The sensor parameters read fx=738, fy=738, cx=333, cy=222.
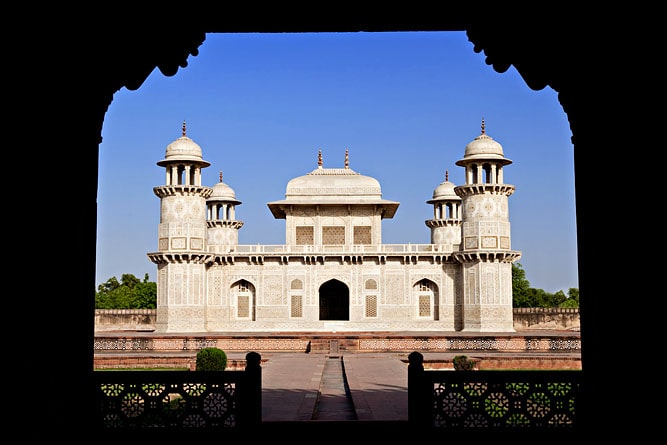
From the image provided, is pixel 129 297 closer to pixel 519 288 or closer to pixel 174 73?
pixel 519 288

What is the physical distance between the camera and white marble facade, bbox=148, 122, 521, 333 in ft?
87.5

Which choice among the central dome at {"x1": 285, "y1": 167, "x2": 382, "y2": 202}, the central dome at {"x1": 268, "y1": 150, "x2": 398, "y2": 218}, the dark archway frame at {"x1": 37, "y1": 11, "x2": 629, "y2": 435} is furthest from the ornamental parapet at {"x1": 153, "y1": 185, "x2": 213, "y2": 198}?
the dark archway frame at {"x1": 37, "y1": 11, "x2": 629, "y2": 435}

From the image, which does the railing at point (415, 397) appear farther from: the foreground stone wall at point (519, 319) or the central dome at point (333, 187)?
the foreground stone wall at point (519, 319)

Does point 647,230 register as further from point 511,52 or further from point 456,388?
point 456,388

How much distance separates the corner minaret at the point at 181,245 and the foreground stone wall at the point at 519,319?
220 inches

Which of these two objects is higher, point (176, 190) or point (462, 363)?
point (176, 190)

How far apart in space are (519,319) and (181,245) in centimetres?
1413

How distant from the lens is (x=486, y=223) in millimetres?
26578

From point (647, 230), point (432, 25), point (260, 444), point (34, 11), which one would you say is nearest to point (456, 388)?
point (260, 444)

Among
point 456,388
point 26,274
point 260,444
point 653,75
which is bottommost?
point 260,444

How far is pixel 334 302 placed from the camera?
31.7m

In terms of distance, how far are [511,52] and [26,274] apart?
10.6 ft

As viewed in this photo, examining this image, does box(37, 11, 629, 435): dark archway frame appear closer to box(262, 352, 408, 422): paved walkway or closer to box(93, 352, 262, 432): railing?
box(93, 352, 262, 432): railing

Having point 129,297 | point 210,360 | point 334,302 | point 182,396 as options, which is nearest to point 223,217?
point 334,302
